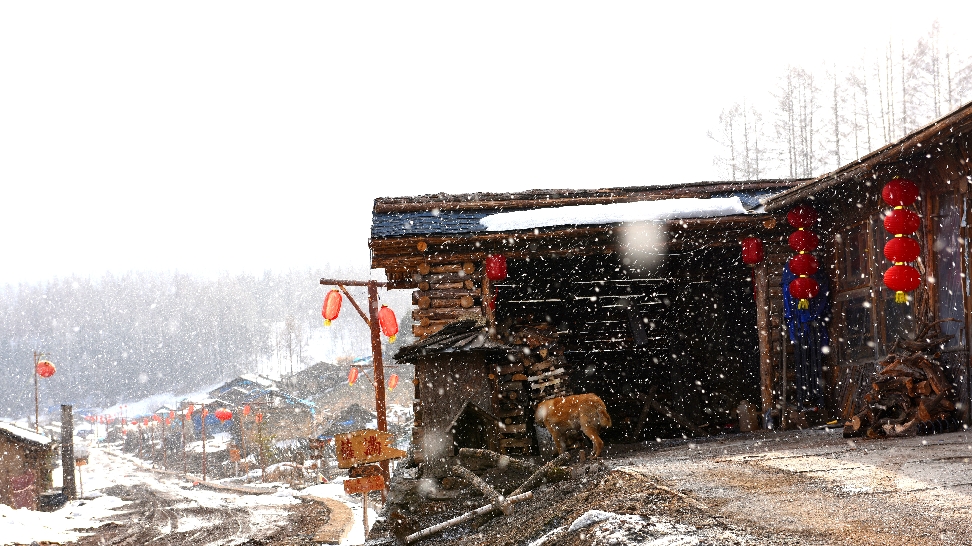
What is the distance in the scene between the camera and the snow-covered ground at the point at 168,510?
21203mm

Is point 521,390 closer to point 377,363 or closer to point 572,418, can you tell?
point 572,418

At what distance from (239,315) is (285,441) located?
9165 cm

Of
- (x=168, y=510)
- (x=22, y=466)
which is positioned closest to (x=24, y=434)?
(x=22, y=466)

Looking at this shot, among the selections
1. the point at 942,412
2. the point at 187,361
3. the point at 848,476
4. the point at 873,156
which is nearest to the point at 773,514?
the point at 848,476

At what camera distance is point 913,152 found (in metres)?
9.12

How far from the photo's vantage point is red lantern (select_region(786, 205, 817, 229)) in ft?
40.1

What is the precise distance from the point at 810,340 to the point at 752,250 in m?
1.79

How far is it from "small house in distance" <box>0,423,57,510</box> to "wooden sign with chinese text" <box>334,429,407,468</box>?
28.6 m

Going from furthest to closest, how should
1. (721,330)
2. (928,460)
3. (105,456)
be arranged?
(105,456)
(721,330)
(928,460)

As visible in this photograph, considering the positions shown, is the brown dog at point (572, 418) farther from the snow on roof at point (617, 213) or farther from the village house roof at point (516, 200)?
the village house roof at point (516, 200)

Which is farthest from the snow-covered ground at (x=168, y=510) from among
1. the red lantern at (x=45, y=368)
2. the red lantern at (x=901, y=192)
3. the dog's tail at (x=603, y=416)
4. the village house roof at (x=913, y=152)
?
the red lantern at (x=901, y=192)

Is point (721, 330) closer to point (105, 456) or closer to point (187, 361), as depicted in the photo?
point (105, 456)

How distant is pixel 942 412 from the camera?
899 cm

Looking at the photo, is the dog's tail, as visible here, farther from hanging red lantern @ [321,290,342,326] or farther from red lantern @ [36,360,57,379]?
red lantern @ [36,360,57,379]
